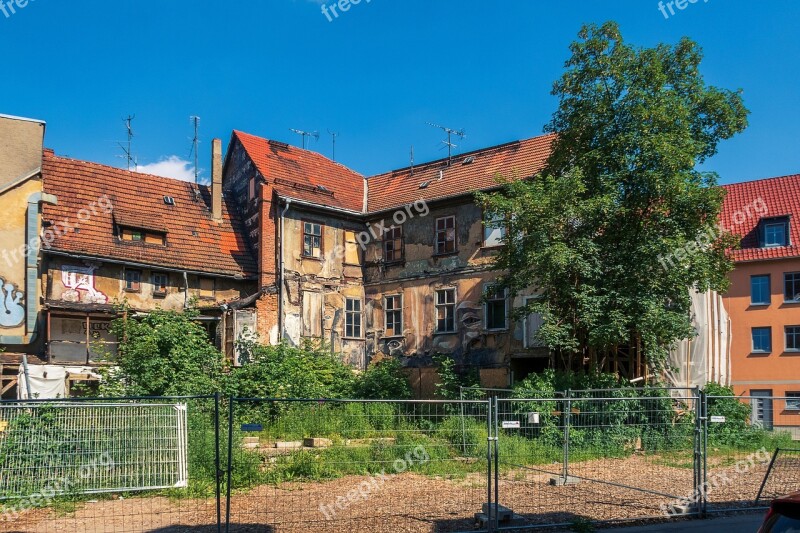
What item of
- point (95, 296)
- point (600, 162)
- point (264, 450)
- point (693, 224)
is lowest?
point (264, 450)

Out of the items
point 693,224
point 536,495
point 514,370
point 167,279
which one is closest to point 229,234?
point 167,279

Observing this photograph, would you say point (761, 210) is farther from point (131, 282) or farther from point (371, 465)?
point (371, 465)

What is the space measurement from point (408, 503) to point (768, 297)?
28.5m

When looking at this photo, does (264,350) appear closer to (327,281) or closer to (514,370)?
(327,281)

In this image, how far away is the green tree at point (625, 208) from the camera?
1859cm

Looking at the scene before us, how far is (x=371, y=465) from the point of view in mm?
11164

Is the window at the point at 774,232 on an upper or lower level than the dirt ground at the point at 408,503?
upper

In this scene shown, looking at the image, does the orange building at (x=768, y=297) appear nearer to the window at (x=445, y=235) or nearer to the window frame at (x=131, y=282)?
the window at (x=445, y=235)

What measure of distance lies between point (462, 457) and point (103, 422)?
5.72 meters

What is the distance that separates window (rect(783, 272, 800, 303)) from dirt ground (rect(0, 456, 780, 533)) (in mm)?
22015

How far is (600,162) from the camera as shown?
20.0 metres

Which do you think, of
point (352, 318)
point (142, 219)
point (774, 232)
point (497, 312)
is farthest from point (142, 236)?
point (774, 232)

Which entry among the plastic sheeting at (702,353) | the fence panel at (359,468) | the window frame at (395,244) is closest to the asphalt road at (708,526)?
the fence panel at (359,468)

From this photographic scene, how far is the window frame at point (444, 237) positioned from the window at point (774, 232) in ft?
57.0
